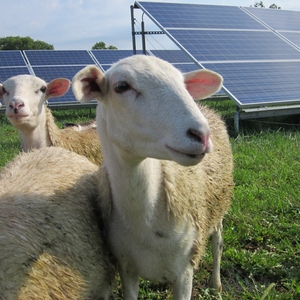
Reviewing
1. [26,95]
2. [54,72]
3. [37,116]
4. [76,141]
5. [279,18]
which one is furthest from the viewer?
[279,18]

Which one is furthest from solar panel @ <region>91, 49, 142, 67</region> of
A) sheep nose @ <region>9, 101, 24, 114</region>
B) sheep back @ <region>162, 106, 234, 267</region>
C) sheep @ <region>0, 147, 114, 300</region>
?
sheep @ <region>0, 147, 114, 300</region>

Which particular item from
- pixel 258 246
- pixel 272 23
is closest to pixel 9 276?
pixel 258 246

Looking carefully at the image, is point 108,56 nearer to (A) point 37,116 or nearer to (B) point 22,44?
(A) point 37,116

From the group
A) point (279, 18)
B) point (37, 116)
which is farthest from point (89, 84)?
point (279, 18)

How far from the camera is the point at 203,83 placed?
7.92ft

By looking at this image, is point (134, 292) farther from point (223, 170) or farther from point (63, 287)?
point (223, 170)

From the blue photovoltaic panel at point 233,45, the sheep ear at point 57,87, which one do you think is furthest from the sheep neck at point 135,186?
the blue photovoltaic panel at point 233,45

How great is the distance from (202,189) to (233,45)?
8.20 meters

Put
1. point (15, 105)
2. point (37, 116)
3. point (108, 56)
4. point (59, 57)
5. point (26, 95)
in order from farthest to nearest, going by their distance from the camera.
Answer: point (108, 56), point (59, 57), point (37, 116), point (26, 95), point (15, 105)

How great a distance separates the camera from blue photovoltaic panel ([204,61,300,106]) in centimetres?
788

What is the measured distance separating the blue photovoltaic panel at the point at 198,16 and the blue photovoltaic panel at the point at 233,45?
0.43 m

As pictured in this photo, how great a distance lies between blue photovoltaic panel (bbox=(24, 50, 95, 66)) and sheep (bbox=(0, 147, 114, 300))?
11.7m

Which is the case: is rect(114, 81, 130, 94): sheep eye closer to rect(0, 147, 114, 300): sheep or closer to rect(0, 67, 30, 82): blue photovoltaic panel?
rect(0, 147, 114, 300): sheep

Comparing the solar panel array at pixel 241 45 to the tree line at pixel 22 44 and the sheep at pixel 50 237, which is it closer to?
the sheep at pixel 50 237
